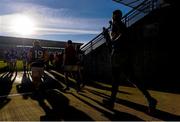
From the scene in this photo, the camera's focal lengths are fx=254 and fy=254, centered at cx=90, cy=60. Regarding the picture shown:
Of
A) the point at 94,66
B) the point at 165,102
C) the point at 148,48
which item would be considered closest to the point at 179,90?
the point at 165,102

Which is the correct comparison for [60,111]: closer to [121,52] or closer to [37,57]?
[121,52]

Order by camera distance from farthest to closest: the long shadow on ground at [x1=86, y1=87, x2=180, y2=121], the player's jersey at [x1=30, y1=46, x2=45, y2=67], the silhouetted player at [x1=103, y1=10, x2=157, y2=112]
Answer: the player's jersey at [x1=30, y1=46, x2=45, y2=67]
the silhouetted player at [x1=103, y1=10, x2=157, y2=112]
the long shadow on ground at [x1=86, y1=87, x2=180, y2=121]

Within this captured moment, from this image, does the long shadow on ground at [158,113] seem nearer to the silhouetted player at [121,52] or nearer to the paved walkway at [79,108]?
the paved walkway at [79,108]

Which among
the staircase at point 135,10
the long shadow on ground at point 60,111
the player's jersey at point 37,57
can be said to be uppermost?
the staircase at point 135,10

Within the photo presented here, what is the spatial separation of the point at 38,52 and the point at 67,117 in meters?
3.91

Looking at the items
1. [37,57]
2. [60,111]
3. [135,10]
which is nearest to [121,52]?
[60,111]

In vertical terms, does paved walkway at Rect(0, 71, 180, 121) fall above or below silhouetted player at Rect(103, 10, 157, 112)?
below

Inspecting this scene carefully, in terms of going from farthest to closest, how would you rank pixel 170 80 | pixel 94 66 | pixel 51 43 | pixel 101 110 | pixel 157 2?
pixel 51 43, pixel 94 66, pixel 157 2, pixel 170 80, pixel 101 110

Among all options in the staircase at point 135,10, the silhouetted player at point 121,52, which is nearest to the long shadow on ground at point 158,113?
the silhouetted player at point 121,52

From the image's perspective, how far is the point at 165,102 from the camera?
23.0 feet

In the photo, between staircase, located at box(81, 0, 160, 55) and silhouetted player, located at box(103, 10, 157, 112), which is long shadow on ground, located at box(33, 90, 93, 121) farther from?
staircase, located at box(81, 0, 160, 55)

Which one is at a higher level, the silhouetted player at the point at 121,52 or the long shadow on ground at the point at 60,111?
the silhouetted player at the point at 121,52

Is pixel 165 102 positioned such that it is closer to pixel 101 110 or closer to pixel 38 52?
pixel 101 110

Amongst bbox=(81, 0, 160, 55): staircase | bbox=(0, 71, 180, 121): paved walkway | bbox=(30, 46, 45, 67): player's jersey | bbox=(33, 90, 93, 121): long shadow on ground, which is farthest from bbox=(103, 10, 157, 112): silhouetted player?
bbox=(81, 0, 160, 55): staircase
